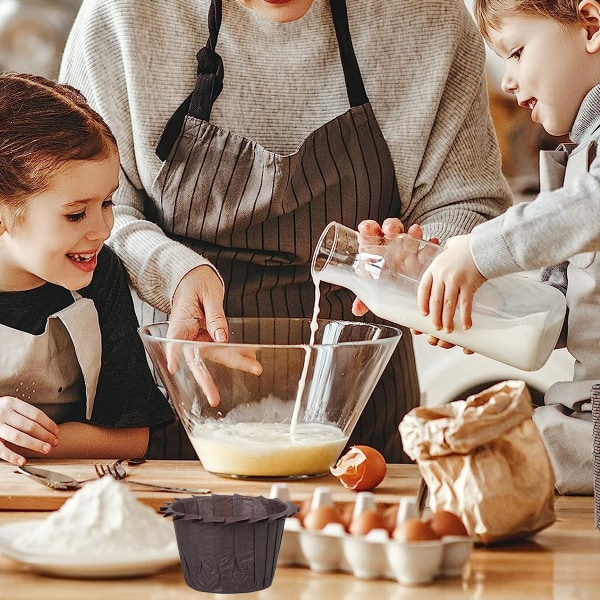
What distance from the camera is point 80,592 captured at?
87 cm

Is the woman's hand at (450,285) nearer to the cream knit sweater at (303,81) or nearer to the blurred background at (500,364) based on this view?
the cream knit sweater at (303,81)

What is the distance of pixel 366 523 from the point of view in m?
0.93

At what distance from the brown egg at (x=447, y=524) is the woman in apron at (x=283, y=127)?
31.5 inches

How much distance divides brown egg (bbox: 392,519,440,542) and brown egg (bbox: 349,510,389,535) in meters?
0.02

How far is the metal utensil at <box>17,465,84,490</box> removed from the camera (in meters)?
1.19

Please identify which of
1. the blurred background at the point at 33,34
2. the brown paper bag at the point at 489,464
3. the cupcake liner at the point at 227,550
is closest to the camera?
the cupcake liner at the point at 227,550

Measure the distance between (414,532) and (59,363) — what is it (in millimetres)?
873

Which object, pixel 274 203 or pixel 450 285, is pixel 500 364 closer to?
pixel 274 203

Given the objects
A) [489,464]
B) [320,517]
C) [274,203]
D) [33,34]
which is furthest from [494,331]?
[33,34]

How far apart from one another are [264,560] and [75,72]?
3.79ft

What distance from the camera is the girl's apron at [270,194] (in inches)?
67.3

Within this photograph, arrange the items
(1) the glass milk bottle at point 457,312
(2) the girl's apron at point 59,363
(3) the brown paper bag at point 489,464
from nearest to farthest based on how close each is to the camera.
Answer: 1. (3) the brown paper bag at point 489,464
2. (1) the glass milk bottle at point 457,312
3. (2) the girl's apron at point 59,363

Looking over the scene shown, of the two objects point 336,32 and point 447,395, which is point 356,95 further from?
point 447,395

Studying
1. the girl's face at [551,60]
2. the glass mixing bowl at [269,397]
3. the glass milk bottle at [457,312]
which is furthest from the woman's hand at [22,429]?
the girl's face at [551,60]
